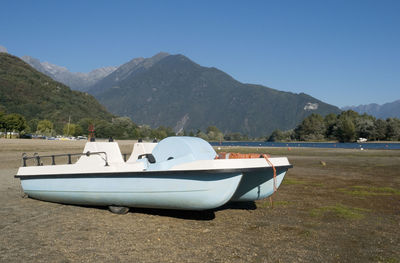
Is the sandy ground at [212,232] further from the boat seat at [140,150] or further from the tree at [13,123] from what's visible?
the tree at [13,123]

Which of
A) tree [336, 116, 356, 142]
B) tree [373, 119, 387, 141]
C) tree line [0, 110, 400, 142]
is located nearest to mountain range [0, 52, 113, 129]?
tree line [0, 110, 400, 142]

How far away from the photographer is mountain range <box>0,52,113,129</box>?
128m

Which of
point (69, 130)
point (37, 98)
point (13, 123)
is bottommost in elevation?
point (69, 130)

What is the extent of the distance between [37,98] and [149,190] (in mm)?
152001

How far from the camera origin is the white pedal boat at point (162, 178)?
22.0 feet

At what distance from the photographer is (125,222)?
7.45m

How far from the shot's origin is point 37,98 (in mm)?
142250

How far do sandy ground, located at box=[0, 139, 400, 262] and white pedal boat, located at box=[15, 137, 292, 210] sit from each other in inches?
18.4

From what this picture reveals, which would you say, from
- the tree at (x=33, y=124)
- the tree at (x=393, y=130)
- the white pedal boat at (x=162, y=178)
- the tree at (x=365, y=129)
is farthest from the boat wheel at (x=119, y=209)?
the tree at (x=393, y=130)

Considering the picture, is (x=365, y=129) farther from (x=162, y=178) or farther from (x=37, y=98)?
(x=162, y=178)

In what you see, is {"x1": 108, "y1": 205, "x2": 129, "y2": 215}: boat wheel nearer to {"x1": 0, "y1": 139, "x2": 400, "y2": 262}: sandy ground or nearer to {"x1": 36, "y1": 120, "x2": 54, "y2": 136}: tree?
{"x1": 0, "y1": 139, "x2": 400, "y2": 262}: sandy ground

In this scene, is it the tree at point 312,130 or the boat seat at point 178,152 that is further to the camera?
the tree at point 312,130

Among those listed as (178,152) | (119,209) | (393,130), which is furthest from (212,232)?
(393,130)

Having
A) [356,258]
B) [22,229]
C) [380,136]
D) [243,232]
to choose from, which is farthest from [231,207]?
[380,136]
